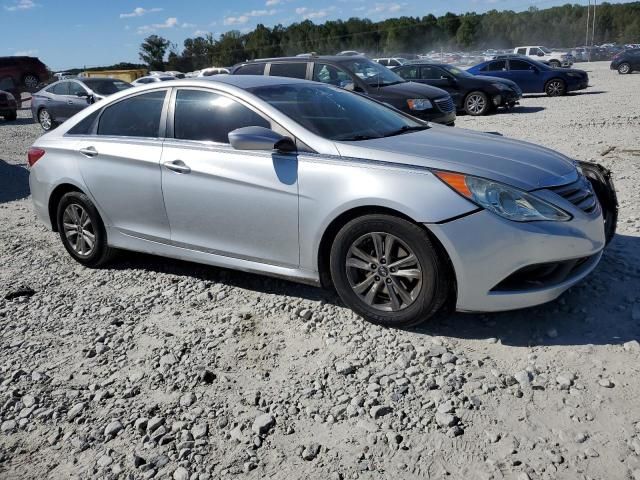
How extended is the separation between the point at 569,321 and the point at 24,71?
32537 mm

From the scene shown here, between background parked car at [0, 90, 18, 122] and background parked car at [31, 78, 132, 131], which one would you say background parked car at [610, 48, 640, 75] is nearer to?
background parked car at [31, 78, 132, 131]

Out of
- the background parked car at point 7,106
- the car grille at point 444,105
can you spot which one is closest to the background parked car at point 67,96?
the background parked car at point 7,106

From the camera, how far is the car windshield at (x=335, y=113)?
410cm

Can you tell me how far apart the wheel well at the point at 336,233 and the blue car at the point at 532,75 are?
60.5 feet

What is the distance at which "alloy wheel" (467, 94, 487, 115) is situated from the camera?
16487 millimetres

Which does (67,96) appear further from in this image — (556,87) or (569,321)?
(569,321)

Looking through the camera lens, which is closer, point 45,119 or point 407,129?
point 407,129

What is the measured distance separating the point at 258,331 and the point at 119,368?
0.87 meters

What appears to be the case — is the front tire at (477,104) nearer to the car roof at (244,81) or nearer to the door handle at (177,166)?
the car roof at (244,81)

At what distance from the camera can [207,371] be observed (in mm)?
3410

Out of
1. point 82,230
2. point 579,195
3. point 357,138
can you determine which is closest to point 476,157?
point 579,195

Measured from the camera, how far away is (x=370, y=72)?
39.3ft

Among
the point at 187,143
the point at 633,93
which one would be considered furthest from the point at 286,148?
the point at 633,93

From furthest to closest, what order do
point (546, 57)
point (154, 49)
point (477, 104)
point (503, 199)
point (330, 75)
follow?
point (154, 49), point (546, 57), point (477, 104), point (330, 75), point (503, 199)
